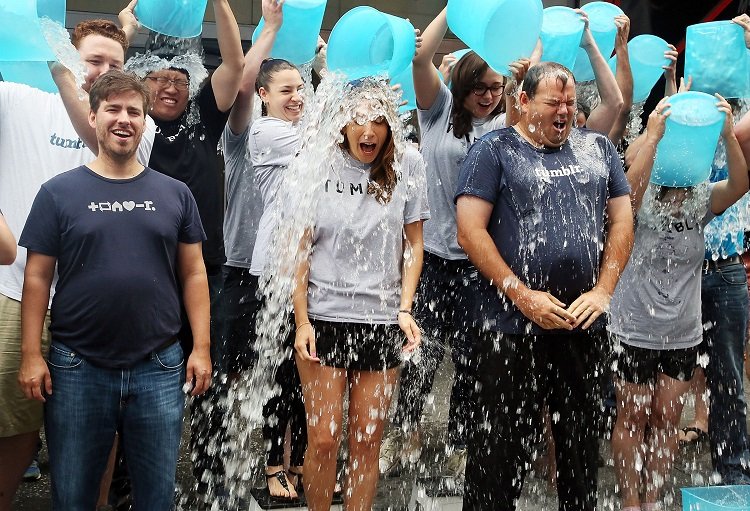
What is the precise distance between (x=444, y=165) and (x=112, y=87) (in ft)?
5.15

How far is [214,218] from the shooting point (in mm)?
3969

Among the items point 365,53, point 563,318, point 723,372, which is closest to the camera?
point 563,318

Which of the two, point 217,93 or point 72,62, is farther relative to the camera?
point 217,93

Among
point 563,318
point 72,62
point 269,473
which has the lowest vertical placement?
point 269,473

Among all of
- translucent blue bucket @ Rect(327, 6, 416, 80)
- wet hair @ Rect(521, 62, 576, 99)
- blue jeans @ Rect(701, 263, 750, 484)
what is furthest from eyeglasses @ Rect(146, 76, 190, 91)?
blue jeans @ Rect(701, 263, 750, 484)

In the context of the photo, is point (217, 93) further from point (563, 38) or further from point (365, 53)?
point (563, 38)

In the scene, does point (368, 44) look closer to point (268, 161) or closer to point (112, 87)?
point (268, 161)

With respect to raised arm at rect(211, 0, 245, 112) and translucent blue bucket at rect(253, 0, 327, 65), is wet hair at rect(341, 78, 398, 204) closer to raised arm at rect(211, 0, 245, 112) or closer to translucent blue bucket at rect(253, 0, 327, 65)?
raised arm at rect(211, 0, 245, 112)

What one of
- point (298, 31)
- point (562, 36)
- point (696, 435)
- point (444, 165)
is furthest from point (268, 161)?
point (696, 435)

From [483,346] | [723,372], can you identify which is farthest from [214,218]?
[723,372]

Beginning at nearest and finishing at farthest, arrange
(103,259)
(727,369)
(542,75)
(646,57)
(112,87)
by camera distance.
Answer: (103,259)
(112,87)
(542,75)
(727,369)
(646,57)

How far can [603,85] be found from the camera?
4039 millimetres

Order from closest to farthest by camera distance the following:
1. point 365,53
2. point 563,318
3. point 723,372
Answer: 1. point 563,318
2. point 365,53
3. point 723,372

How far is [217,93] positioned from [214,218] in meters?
0.52
